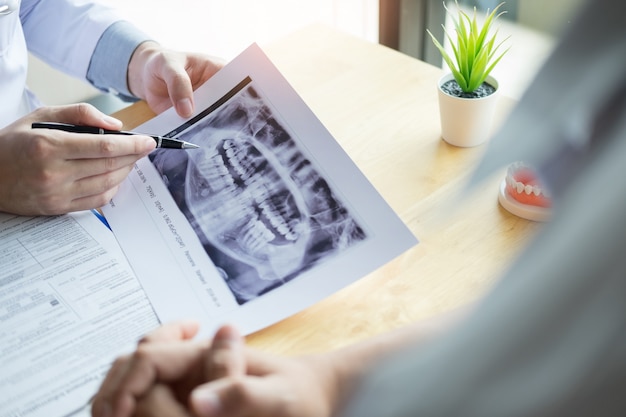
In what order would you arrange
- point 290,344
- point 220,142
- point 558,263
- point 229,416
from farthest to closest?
point 220,142
point 290,344
point 229,416
point 558,263

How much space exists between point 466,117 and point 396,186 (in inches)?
Answer: 4.7

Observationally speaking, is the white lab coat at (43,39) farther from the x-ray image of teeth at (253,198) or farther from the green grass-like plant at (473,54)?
the green grass-like plant at (473,54)

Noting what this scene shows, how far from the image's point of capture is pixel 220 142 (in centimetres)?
72

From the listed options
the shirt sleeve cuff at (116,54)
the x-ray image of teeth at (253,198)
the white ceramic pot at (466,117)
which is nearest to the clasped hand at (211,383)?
the x-ray image of teeth at (253,198)

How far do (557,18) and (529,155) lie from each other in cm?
5

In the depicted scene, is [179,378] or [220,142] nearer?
[179,378]

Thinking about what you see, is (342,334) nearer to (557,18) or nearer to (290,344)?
(290,344)

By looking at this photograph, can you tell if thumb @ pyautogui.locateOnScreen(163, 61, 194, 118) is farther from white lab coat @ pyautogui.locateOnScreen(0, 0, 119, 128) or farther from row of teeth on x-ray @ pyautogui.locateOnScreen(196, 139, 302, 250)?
white lab coat @ pyautogui.locateOnScreen(0, 0, 119, 128)

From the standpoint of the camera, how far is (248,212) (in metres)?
0.63

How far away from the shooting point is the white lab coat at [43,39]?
889 mm

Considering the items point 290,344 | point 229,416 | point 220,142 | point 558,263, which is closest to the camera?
point 558,263

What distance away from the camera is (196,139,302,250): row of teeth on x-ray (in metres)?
0.61

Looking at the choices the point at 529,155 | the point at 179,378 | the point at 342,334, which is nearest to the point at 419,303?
the point at 342,334

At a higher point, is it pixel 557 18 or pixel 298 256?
pixel 557 18
